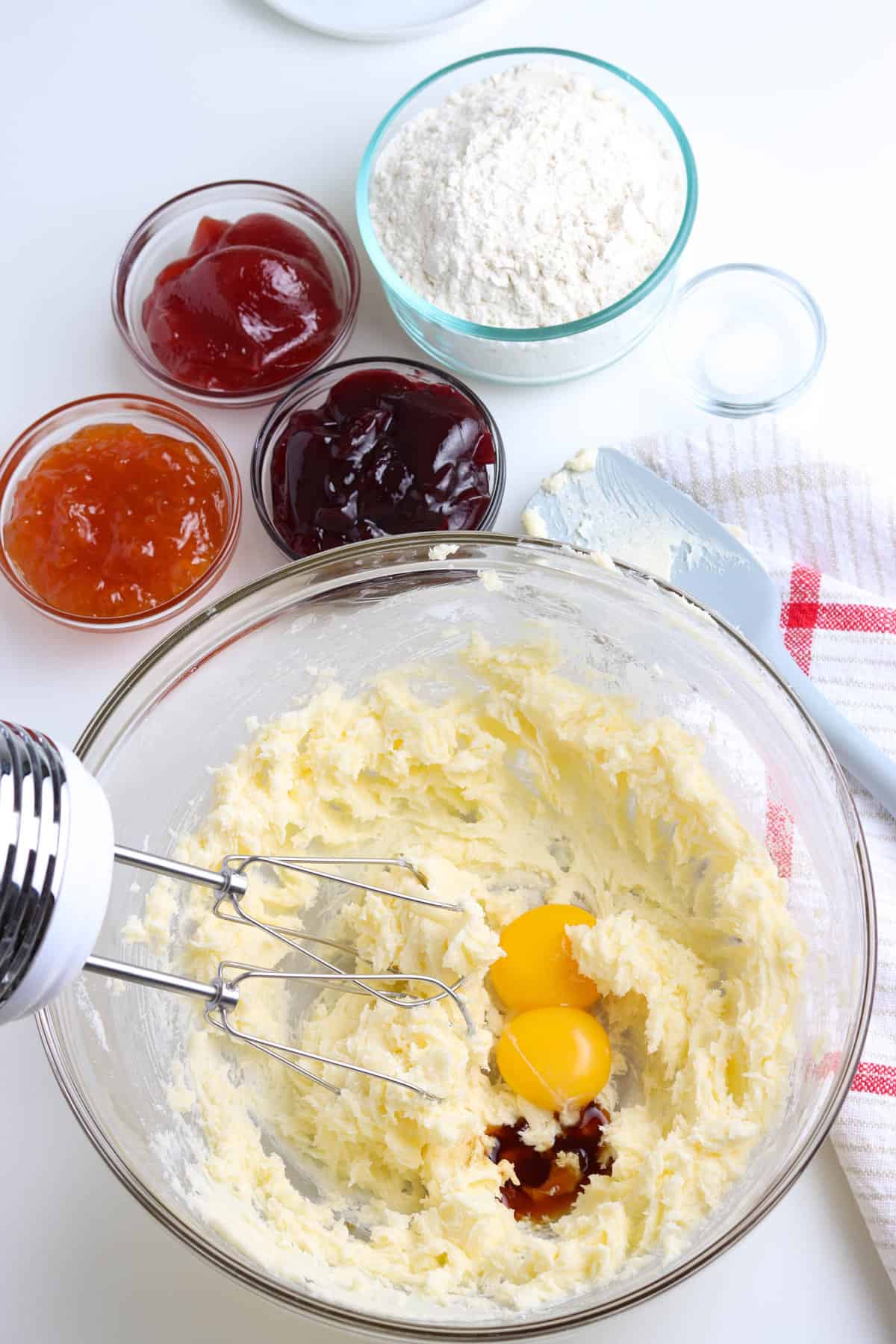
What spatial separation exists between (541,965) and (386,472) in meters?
0.85

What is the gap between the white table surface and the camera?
2150mm

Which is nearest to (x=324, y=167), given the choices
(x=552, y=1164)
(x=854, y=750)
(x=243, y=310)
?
(x=243, y=310)

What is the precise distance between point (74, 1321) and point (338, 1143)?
0.51 meters

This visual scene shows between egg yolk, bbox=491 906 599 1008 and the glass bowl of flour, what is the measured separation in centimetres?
95

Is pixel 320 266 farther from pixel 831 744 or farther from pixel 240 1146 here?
pixel 240 1146

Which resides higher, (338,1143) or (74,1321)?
(338,1143)

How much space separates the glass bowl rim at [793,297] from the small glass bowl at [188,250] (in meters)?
0.61

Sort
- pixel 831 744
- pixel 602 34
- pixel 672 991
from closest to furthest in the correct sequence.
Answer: pixel 672 991 → pixel 831 744 → pixel 602 34

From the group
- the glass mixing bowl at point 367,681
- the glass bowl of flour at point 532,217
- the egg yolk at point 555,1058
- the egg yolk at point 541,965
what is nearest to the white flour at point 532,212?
the glass bowl of flour at point 532,217

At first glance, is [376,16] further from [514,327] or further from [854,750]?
[854,750]

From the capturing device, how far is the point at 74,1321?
1.81 meters

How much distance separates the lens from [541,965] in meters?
1.81

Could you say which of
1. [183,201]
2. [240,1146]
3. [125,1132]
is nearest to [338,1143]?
[240,1146]

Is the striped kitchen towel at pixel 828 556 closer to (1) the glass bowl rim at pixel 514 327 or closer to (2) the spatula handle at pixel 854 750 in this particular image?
(2) the spatula handle at pixel 854 750
